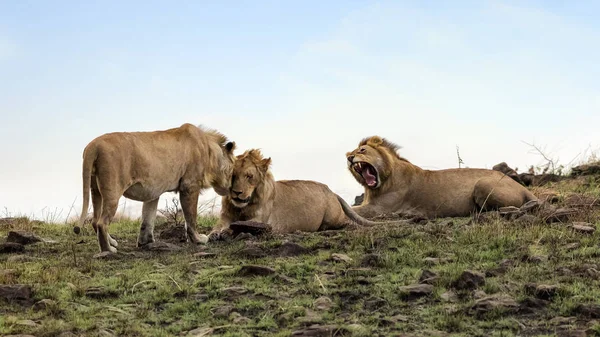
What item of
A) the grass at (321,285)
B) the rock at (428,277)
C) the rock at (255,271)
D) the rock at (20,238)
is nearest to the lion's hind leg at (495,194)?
the grass at (321,285)

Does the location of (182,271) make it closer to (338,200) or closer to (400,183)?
(338,200)

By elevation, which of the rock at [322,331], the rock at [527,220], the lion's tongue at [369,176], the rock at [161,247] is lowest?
the rock at [322,331]

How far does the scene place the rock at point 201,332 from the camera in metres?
6.49

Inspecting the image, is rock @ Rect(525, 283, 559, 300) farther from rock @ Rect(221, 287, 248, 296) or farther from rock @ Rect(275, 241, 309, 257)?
rock @ Rect(275, 241, 309, 257)

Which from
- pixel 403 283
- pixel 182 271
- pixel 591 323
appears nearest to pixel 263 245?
pixel 182 271

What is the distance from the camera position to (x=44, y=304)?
7332mm

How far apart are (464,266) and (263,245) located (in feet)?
7.31

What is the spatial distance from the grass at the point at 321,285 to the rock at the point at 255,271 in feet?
0.26

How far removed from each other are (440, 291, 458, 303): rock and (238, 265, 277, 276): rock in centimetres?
159

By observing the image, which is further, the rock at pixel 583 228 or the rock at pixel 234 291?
the rock at pixel 583 228

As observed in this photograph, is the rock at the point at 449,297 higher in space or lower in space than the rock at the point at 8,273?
lower

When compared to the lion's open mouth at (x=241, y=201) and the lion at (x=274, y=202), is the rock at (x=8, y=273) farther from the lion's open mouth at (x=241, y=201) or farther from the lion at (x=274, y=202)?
the lion's open mouth at (x=241, y=201)

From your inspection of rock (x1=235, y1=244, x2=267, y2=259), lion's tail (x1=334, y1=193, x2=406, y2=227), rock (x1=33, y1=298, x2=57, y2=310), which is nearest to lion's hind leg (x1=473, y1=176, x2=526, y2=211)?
lion's tail (x1=334, y1=193, x2=406, y2=227)

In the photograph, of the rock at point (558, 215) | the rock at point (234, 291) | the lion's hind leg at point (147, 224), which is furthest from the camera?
the lion's hind leg at point (147, 224)
